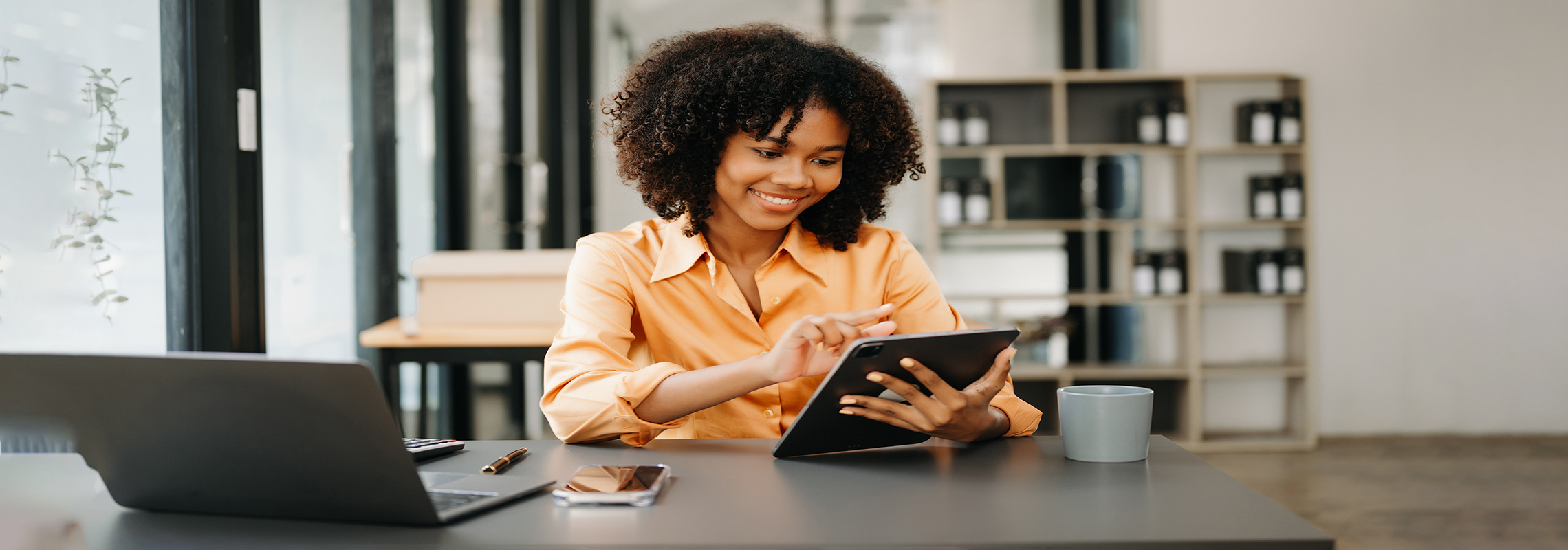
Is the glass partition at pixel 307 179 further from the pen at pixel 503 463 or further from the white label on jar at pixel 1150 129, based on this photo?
the white label on jar at pixel 1150 129

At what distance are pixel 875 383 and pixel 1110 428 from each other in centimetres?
22

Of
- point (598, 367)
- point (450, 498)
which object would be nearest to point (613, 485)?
point (450, 498)

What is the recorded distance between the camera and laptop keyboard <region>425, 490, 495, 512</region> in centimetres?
72

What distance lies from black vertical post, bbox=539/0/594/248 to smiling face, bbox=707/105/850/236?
2.63 m

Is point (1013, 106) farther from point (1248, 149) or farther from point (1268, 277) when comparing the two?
point (1268, 277)

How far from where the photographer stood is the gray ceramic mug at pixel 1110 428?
90cm

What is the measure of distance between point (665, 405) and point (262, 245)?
1.02 m

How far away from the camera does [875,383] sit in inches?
35.3

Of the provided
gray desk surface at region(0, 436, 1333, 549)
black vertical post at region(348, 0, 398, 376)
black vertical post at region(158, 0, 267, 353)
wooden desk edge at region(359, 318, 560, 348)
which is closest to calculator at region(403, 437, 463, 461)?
gray desk surface at region(0, 436, 1333, 549)

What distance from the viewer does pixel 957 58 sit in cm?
429

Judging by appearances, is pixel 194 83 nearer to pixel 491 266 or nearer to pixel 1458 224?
pixel 491 266

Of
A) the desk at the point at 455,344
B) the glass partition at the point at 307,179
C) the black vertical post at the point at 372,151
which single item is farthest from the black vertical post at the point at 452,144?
the desk at the point at 455,344

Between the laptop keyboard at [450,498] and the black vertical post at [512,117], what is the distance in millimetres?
2931

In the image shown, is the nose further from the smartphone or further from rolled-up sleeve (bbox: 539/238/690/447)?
the smartphone
